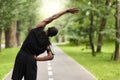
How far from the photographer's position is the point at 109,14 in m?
27.2

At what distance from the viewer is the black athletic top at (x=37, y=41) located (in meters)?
7.36

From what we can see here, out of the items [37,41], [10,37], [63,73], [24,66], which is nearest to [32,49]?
[37,41]

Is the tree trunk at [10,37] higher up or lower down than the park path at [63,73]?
lower down

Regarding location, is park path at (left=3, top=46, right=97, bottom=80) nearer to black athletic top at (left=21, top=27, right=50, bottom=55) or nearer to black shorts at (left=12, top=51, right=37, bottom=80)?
black shorts at (left=12, top=51, right=37, bottom=80)

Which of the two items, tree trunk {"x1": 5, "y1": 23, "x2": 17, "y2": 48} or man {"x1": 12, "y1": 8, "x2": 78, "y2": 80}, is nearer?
man {"x1": 12, "y1": 8, "x2": 78, "y2": 80}

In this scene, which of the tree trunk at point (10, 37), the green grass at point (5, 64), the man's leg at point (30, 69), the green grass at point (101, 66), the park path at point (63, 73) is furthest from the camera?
the tree trunk at point (10, 37)

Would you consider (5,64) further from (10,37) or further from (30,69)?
(10,37)

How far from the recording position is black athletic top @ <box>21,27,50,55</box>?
24.1 feet

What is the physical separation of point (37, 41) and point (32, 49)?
0.58 ft

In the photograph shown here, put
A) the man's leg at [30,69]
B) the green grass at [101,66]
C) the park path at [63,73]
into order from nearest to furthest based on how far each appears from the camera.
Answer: the man's leg at [30,69], the park path at [63,73], the green grass at [101,66]

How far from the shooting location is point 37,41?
7395 mm

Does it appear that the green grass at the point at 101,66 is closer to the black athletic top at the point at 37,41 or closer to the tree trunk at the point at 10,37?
the black athletic top at the point at 37,41

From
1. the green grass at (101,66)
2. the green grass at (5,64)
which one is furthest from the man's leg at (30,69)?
the green grass at (5,64)

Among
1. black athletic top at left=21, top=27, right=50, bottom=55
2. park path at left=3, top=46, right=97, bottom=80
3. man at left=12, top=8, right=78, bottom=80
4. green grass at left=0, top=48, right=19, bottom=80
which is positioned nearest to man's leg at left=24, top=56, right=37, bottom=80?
man at left=12, top=8, right=78, bottom=80
